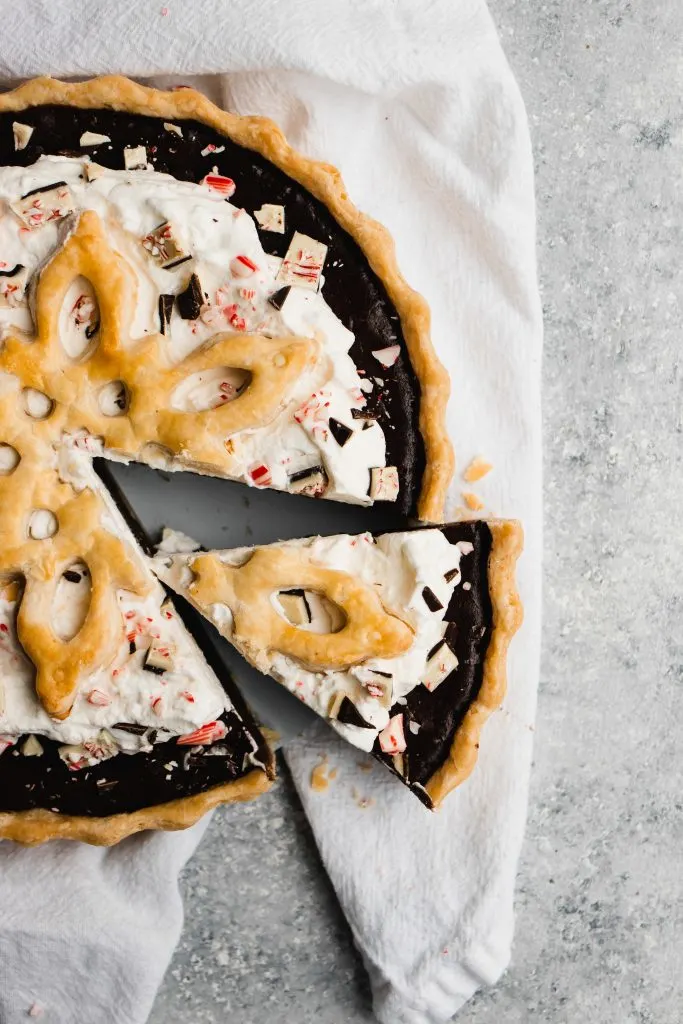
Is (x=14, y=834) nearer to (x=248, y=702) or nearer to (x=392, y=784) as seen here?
(x=248, y=702)

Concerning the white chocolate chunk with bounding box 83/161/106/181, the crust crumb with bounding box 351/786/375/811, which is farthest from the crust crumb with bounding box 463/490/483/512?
the white chocolate chunk with bounding box 83/161/106/181

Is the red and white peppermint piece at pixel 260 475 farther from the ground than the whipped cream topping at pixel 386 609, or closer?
farther from the ground

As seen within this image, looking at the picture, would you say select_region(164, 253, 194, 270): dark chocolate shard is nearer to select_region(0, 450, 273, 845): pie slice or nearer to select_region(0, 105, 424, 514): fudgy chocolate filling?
select_region(0, 105, 424, 514): fudgy chocolate filling

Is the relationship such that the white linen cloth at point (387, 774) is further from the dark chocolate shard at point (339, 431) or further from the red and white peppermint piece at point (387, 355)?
the dark chocolate shard at point (339, 431)

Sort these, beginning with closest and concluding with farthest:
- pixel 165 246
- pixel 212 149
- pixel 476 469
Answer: pixel 165 246
pixel 212 149
pixel 476 469

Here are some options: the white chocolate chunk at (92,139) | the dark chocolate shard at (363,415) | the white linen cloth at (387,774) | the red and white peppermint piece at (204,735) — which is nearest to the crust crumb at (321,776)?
the white linen cloth at (387,774)

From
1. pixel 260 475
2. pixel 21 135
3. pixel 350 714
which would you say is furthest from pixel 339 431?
pixel 21 135

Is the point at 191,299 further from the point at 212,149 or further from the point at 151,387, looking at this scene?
the point at 212,149
